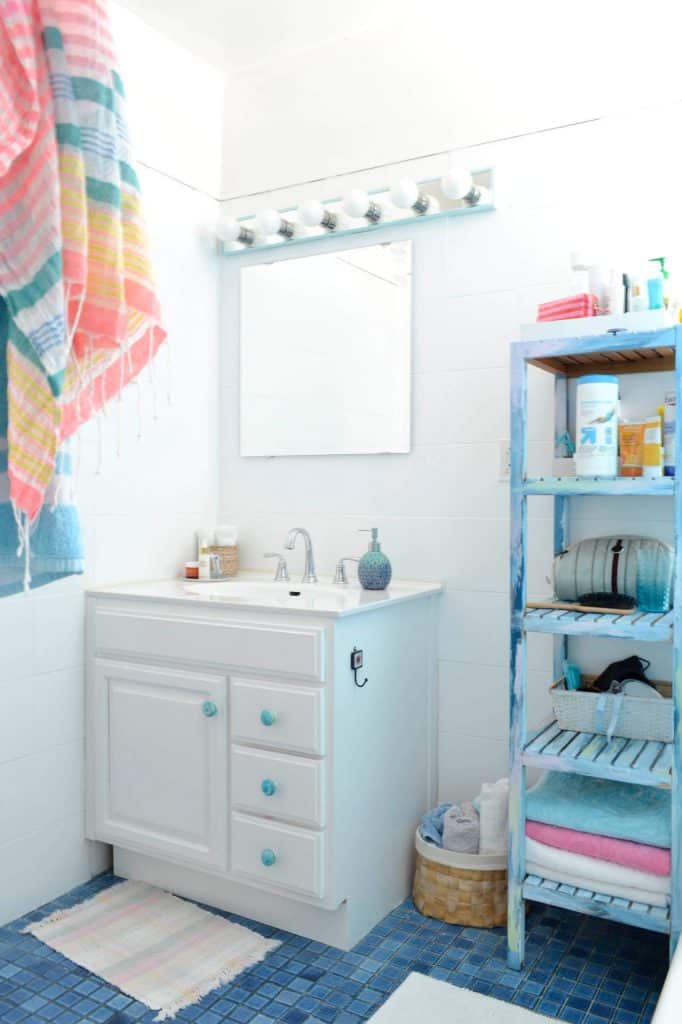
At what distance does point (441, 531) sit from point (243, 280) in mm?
1122

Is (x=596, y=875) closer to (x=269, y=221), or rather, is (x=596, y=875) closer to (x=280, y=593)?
(x=280, y=593)

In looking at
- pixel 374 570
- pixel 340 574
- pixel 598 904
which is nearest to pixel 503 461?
pixel 374 570

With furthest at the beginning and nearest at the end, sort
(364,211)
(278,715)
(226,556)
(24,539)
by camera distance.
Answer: (226,556), (364,211), (278,715), (24,539)

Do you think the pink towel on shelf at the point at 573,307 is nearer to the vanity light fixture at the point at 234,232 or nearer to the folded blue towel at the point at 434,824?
the vanity light fixture at the point at 234,232

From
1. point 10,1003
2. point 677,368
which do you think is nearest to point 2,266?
point 677,368

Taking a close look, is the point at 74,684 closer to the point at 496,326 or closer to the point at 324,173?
the point at 496,326

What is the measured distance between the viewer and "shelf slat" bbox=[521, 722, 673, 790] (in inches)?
75.2

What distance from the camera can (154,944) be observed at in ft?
7.16

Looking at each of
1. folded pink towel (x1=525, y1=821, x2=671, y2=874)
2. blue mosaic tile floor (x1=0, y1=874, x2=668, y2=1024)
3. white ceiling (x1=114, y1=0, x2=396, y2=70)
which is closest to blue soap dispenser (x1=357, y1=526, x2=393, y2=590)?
folded pink towel (x1=525, y1=821, x2=671, y2=874)

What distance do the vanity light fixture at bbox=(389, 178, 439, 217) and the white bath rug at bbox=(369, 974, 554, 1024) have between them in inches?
81.1

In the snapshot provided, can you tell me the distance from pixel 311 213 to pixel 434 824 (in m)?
1.85

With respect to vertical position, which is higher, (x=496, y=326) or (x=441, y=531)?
(x=496, y=326)

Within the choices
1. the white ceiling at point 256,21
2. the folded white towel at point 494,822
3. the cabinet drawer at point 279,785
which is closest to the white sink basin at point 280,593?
the cabinet drawer at point 279,785

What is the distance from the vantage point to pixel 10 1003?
194 centimetres
